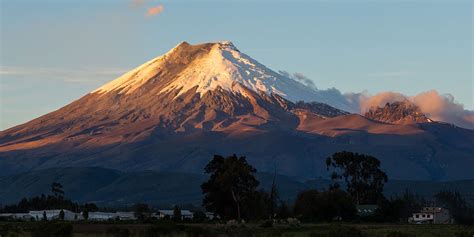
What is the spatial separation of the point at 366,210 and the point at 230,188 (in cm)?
2398

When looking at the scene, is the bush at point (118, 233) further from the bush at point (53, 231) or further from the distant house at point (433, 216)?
the distant house at point (433, 216)

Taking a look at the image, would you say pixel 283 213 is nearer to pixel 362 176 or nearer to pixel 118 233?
pixel 362 176

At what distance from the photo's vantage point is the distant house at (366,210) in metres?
135

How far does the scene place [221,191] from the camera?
126 m

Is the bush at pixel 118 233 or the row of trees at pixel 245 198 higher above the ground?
the row of trees at pixel 245 198

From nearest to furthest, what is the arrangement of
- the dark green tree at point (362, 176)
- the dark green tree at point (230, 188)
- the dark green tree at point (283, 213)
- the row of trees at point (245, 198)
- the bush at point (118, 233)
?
the bush at point (118, 233) < the dark green tree at point (230, 188) < the row of trees at point (245, 198) < the dark green tree at point (283, 213) < the dark green tree at point (362, 176)

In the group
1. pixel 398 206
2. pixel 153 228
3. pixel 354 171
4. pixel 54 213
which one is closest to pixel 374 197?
pixel 354 171

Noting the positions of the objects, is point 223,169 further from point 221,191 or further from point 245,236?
point 245,236

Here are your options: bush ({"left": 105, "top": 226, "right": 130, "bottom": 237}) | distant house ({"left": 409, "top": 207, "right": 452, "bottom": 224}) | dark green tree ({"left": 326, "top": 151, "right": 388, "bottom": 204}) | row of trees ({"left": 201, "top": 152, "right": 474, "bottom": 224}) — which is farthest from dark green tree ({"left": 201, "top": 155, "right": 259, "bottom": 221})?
bush ({"left": 105, "top": 226, "right": 130, "bottom": 237})

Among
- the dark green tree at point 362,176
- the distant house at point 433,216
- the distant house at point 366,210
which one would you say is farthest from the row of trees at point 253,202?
the dark green tree at point 362,176

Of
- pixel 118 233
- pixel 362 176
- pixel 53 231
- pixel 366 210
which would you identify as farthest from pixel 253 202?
pixel 53 231

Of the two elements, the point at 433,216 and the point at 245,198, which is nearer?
the point at 245,198

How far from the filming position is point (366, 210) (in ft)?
463

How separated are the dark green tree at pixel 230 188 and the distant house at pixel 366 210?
15477 millimetres
